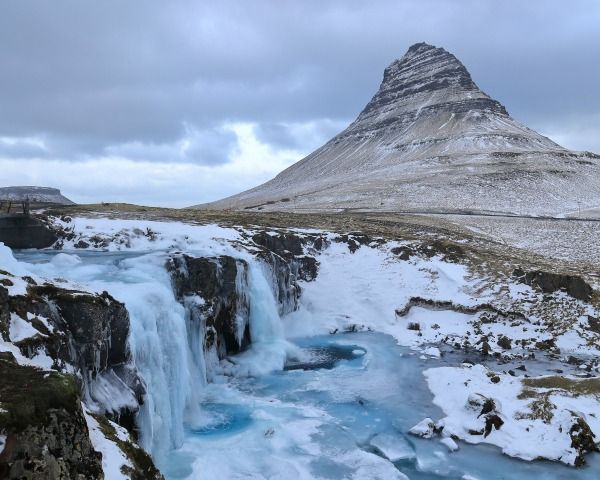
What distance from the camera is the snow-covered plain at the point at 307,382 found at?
52.4ft

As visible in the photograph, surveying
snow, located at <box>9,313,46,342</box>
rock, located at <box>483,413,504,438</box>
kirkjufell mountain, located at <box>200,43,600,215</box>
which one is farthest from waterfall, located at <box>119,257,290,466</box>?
kirkjufell mountain, located at <box>200,43,600,215</box>

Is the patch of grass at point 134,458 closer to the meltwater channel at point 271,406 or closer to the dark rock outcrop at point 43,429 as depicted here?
the dark rock outcrop at point 43,429

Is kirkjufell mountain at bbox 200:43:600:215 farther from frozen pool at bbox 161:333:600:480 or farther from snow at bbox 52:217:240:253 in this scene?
frozen pool at bbox 161:333:600:480

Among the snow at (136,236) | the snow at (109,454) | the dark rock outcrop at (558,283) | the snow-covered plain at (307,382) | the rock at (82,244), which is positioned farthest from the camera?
the dark rock outcrop at (558,283)

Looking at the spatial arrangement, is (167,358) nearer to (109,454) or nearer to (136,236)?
(109,454)

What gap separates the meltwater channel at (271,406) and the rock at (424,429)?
0.32 m

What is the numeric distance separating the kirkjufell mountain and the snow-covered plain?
57.8m

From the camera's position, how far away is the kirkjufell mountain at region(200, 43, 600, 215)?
10075 centimetres

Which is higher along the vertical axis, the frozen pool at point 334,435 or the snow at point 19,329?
the snow at point 19,329

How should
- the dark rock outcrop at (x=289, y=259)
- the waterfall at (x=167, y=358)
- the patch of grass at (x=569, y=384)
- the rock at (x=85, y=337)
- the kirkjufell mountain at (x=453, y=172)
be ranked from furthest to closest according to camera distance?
the kirkjufell mountain at (x=453, y=172) < the dark rock outcrop at (x=289, y=259) < the patch of grass at (x=569, y=384) < the waterfall at (x=167, y=358) < the rock at (x=85, y=337)

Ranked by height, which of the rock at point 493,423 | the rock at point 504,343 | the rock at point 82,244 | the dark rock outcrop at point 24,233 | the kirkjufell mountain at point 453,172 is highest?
the kirkjufell mountain at point 453,172

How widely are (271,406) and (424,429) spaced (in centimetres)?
589

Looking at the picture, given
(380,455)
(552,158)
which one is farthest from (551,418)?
(552,158)

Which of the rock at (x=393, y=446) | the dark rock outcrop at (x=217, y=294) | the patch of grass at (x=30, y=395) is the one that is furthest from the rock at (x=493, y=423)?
the patch of grass at (x=30, y=395)
